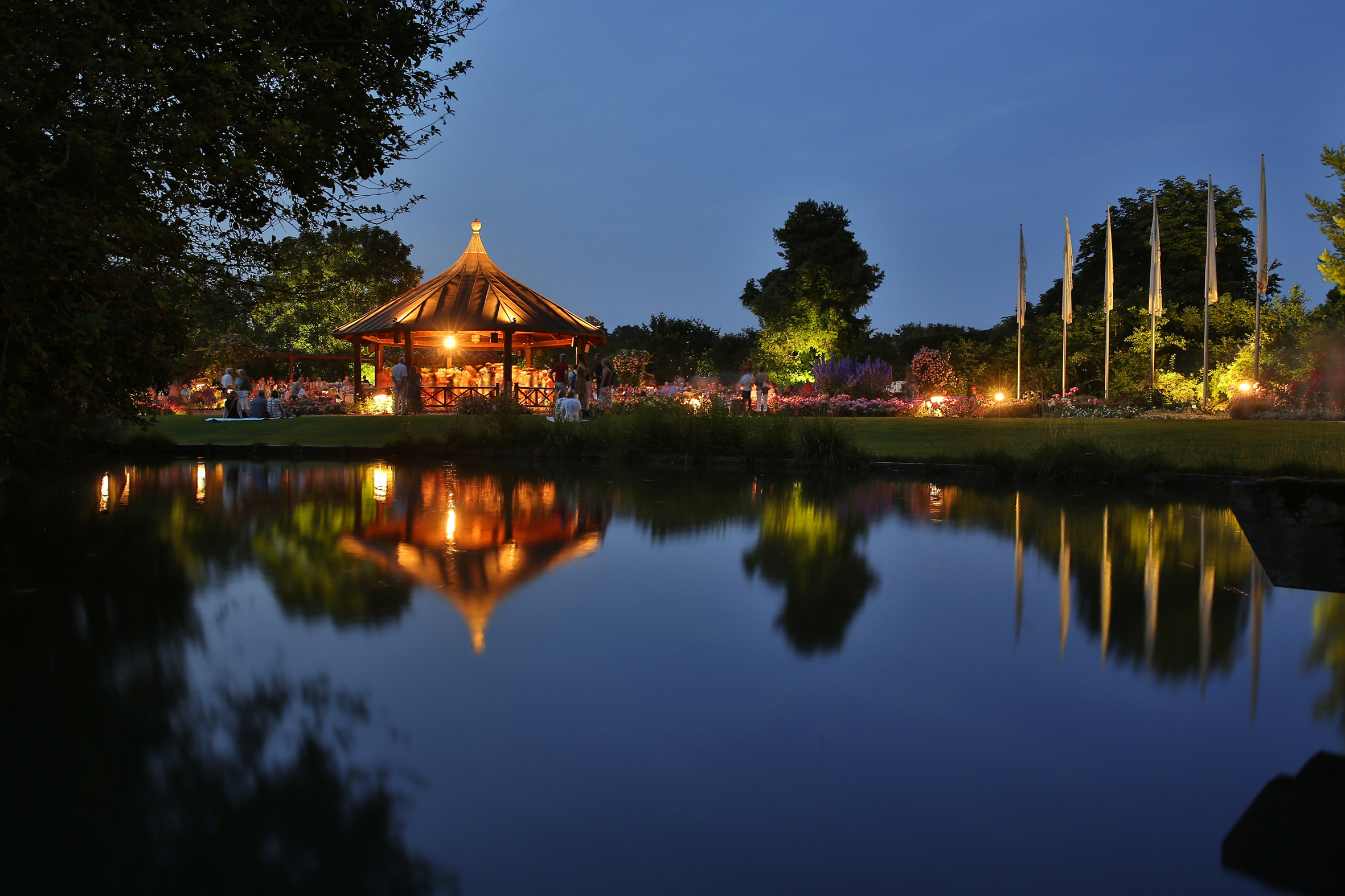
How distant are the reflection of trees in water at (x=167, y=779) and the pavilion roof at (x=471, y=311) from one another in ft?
64.4

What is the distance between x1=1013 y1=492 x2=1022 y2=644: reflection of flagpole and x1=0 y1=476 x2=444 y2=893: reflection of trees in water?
2540 mm

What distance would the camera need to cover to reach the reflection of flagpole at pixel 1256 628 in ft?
9.70

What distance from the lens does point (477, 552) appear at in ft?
17.7

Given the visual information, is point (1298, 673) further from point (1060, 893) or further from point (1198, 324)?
point (1198, 324)

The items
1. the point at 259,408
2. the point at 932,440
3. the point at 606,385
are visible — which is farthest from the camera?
the point at 606,385

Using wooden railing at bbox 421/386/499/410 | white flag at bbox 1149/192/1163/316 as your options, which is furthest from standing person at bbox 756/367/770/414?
white flag at bbox 1149/192/1163/316

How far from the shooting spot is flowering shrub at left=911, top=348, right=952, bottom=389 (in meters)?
22.5

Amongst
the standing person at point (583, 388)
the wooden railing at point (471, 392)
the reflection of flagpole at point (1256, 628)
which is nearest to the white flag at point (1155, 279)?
the standing person at point (583, 388)

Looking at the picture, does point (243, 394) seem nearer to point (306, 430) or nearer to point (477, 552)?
point (306, 430)

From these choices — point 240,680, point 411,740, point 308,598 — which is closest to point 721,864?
point 411,740

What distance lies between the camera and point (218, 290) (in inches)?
192

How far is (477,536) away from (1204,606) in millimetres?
4132

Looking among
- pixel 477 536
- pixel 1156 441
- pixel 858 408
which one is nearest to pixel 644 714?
pixel 477 536

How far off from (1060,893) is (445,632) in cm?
240
